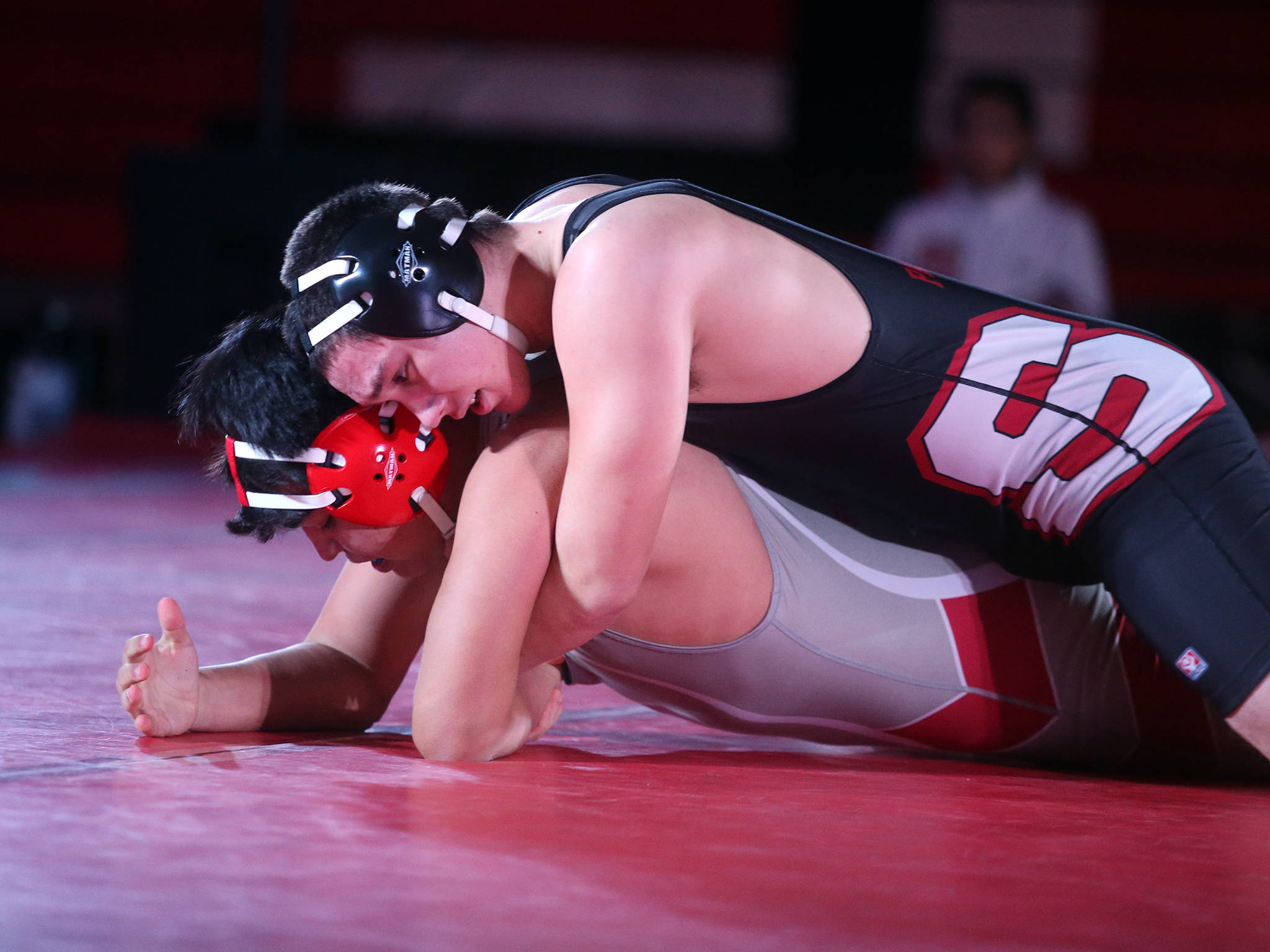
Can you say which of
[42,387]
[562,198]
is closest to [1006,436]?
[562,198]

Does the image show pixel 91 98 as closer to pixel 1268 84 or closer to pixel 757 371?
pixel 1268 84

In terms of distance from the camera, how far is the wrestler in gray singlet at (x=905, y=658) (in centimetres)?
199

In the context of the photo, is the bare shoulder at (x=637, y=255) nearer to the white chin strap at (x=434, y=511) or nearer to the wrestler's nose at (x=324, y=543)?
the white chin strap at (x=434, y=511)

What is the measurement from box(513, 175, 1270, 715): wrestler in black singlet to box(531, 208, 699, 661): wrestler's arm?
141 mm

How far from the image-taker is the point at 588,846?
1.43 metres

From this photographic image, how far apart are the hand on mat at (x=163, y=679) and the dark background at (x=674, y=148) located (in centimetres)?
664

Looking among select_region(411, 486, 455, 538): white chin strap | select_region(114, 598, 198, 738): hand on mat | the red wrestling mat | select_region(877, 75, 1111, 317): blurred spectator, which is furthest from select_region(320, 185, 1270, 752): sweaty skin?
select_region(877, 75, 1111, 317): blurred spectator

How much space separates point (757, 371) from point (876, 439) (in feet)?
0.65

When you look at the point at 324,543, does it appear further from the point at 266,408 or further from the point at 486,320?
the point at 486,320

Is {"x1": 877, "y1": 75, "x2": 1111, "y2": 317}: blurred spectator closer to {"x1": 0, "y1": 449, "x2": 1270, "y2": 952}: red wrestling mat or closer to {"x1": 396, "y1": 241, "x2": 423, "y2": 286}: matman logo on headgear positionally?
{"x1": 0, "y1": 449, "x2": 1270, "y2": 952}: red wrestling mat

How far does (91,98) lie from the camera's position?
9797mm

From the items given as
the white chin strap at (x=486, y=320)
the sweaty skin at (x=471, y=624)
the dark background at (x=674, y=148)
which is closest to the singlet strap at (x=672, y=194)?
the white chin strap at (x=486, y=320)

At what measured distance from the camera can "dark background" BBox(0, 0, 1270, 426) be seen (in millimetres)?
8805

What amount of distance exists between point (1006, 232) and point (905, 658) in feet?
9.95
